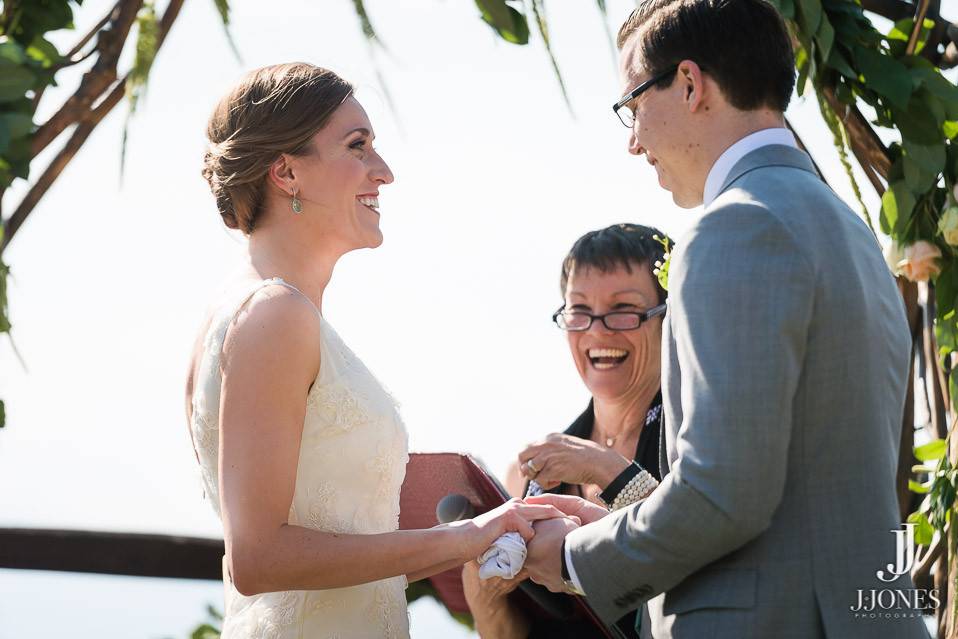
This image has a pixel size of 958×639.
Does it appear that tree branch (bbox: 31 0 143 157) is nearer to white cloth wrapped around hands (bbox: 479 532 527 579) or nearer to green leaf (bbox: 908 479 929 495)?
white cloth wrapped around hands (bbox: 479 532 527 579)

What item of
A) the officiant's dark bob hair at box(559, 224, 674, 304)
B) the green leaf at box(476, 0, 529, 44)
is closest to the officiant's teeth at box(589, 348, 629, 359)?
the officiant's dark bob hair at box(559, 224, 674, 304)

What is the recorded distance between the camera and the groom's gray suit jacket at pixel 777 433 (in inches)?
82.7

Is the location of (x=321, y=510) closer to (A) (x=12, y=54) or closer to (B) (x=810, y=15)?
(A) (x=12, y=54)

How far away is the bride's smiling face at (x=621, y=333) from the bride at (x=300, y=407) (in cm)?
101

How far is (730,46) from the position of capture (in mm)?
2480

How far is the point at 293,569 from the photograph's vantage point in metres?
2.51

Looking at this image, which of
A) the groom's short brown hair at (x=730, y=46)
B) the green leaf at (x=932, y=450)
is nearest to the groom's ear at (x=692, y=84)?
the groom's short brown hair at (x=730, y=46)

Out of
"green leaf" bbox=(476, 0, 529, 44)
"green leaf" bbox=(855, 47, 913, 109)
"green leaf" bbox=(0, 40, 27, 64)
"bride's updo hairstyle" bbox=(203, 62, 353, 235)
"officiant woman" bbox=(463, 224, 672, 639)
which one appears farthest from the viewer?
"officiant woman" bbox=(463, 224, 672, 639)

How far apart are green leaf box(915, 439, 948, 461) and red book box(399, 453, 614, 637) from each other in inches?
50.9

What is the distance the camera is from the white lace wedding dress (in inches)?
105

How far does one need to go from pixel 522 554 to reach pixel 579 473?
708 millimetres

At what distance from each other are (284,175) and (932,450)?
2.18m

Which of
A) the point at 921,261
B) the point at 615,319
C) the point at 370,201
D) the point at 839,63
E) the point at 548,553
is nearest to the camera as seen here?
the point at 548,553

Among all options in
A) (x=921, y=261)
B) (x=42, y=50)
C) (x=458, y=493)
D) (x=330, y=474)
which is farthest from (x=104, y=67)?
(x=921, y=261)
